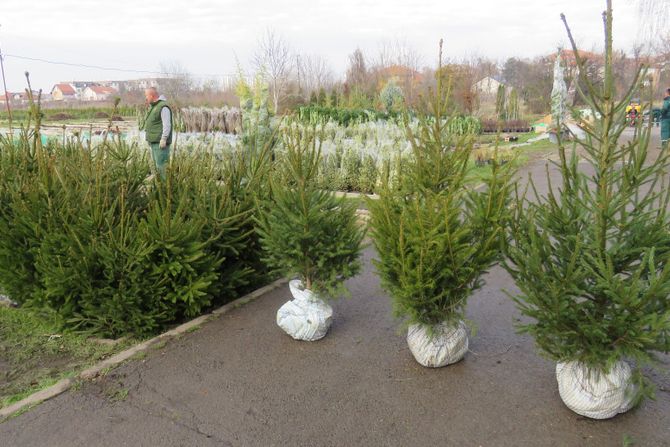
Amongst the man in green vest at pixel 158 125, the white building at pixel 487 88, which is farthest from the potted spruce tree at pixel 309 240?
the white building at pixel 487 88

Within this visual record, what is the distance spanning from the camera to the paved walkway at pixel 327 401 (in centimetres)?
312

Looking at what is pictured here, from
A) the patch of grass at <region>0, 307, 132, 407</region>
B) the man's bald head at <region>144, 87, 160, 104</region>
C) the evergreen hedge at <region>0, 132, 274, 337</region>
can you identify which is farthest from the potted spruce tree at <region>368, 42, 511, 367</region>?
the man's bald head at <region>144, 87, 160, 104</region>

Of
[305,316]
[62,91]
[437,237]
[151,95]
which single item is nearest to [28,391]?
[305,316]

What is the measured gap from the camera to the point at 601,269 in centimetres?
277

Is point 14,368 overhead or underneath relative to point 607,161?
underneath

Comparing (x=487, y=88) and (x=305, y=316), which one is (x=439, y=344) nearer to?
(x=305, y=316)

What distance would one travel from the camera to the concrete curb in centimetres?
362

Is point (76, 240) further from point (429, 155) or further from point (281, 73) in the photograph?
point (281, 73)

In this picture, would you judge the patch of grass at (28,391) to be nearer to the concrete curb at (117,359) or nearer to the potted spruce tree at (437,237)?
the concrete curb at (117,359)

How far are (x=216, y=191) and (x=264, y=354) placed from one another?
1.69 metres

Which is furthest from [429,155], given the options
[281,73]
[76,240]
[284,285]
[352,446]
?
[281,73]

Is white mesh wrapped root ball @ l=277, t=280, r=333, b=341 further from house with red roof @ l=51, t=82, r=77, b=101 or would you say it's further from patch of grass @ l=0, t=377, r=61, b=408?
house with red roof @ l=51, t=82, r=77, b=101

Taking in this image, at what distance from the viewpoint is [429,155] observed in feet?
12.4

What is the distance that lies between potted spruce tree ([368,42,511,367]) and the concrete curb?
2011 millimetres
